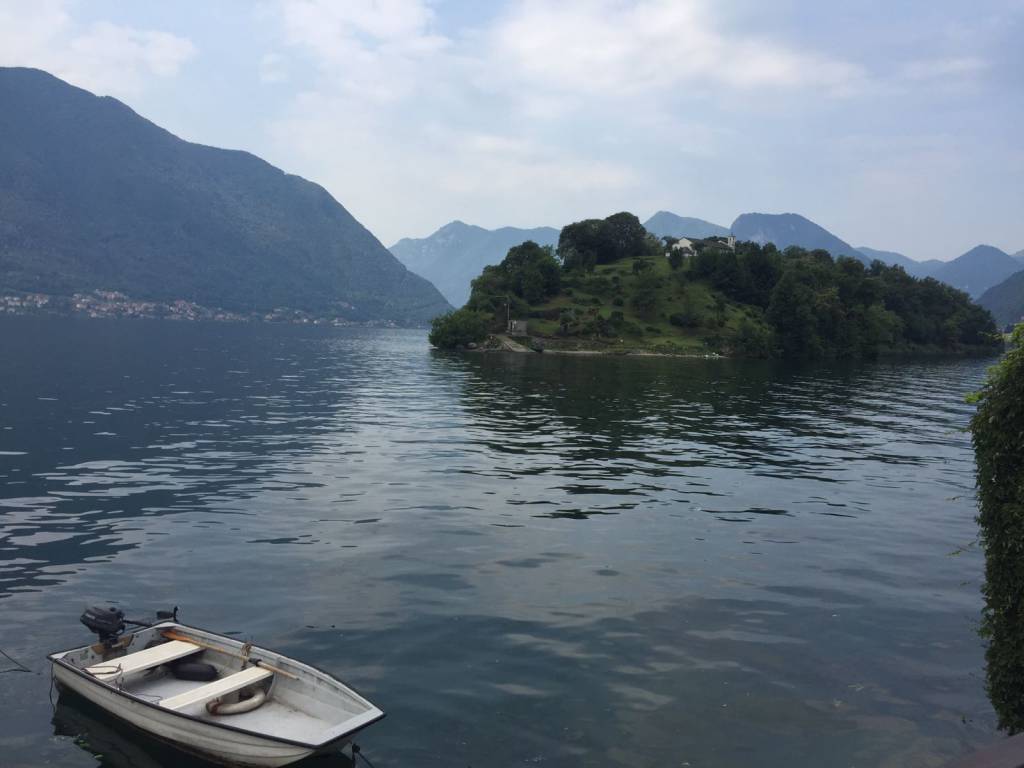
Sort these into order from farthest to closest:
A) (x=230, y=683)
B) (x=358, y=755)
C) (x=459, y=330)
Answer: (x=459, y=330), (x=230, y=683), (x=358, y=755)

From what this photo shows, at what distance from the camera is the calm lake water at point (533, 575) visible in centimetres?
1468

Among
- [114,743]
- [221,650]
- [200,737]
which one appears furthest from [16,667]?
Result: [200,737]

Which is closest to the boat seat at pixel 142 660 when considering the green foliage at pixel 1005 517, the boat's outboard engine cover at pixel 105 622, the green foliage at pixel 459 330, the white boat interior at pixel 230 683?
the white boat interior at pixel 230 683

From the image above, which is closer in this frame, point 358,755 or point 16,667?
point 358,755

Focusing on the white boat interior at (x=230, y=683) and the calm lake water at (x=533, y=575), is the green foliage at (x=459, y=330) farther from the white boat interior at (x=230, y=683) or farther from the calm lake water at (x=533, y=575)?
the white boat interior at (x=230, y=683)

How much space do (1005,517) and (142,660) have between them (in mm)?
17647

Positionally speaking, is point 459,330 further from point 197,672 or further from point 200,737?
point 200,737

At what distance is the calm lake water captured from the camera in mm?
14680

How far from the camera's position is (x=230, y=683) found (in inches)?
564

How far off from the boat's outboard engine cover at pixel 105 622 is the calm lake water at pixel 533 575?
1.54m

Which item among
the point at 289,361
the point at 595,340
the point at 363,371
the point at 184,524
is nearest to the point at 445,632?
the point at 184,524

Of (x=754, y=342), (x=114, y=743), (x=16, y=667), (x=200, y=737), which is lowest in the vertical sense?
(x=114, y=743)

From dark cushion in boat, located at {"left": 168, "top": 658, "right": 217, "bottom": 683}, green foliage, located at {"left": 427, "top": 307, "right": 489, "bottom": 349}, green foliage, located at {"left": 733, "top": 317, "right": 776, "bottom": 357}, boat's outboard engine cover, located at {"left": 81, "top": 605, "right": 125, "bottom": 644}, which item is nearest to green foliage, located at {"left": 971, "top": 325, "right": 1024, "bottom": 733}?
dark cushion in boat, located at {"left": 168, "top": 658, "right": 217, "bottom": 683}

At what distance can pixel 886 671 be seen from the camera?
17.4m
